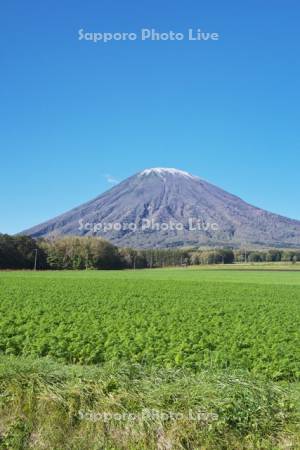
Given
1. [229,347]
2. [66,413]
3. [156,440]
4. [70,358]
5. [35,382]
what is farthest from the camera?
[229,347]

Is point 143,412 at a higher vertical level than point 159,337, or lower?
higher

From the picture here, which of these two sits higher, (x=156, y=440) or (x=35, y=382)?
(x=35, y=382)

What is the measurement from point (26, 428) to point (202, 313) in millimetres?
13395

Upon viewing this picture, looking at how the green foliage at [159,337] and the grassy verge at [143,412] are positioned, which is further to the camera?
the green foliage at [159,337]

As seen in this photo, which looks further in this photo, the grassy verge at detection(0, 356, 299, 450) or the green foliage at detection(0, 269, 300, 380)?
the green foliage at detection(0, 269, 300, 380)

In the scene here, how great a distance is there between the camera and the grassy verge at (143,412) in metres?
5.40

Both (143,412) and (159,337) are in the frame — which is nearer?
(143,412)

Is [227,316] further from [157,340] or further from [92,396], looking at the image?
[92,396]

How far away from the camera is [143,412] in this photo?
567 centimetres

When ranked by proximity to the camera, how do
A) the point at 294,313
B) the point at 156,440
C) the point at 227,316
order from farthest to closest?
the point at 294,313
the point at 227,316
the point at 156,440

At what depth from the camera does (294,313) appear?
67.3ft

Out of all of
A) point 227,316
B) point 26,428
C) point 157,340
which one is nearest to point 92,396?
point 26,428

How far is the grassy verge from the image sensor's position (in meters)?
5.40

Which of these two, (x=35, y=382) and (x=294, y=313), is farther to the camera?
(x=294, y=313)
